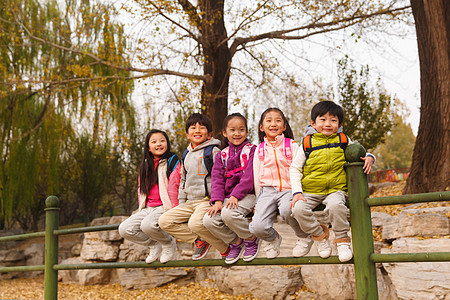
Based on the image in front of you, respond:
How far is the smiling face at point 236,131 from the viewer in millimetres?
3139

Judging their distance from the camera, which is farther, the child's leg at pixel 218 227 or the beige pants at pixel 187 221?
the beige pants at pixel 187 221

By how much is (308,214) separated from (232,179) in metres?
0.67

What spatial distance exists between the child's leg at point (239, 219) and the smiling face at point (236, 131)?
46cm

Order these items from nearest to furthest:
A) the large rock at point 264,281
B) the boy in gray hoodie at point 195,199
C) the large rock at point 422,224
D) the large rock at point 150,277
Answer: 1. the boy in gray hoodie at point 195,199
2. the large rock at point 422,224
3. the large rock at point 264,281
4. the large rock at point 150,277

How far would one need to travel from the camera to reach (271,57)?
9.42m

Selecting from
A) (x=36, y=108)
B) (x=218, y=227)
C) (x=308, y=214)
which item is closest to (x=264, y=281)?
(x=218, y=227)

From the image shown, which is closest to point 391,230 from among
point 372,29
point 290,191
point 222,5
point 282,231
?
point 282,231

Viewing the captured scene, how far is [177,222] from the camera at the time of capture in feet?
10.2

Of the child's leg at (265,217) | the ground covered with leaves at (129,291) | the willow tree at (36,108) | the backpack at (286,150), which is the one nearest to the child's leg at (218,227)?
the child's leg at (265,217)

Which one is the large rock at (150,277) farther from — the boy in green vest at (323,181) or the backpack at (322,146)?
the backpack at (322,146)

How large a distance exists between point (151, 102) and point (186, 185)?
635 centimetres

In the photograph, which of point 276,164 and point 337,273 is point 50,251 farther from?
point 337,273

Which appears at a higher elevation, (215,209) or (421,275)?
(215,209)

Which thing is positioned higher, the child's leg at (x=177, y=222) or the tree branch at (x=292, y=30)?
the tree branch at (x=292, y=30)
